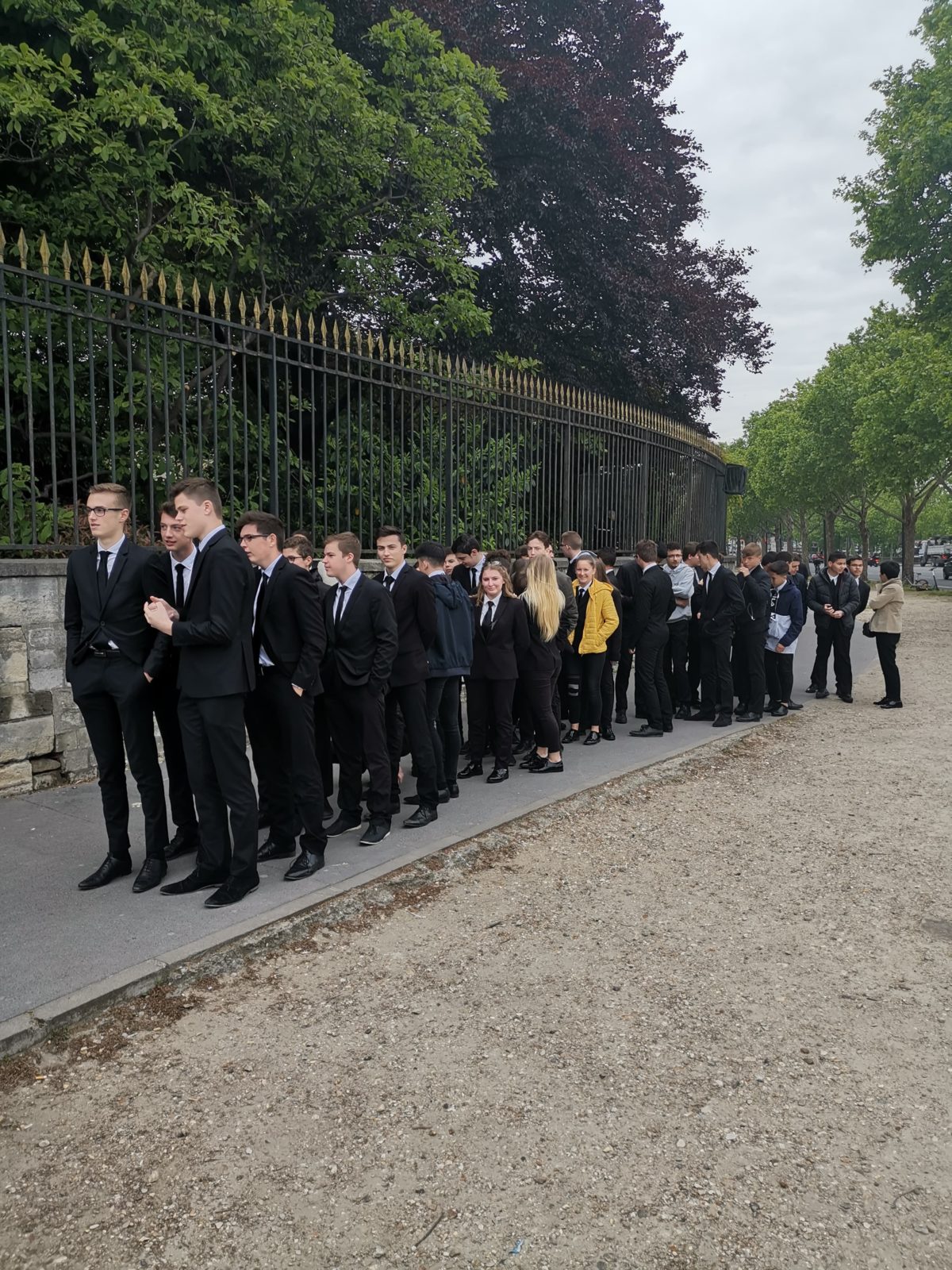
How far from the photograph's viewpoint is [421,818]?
6.03 m

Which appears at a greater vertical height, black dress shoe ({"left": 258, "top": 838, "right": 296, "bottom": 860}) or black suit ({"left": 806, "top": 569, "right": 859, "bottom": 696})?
black suit ({"left": 806, "top": 569, "right": 859, "bottom": 696})

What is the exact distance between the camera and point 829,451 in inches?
1660

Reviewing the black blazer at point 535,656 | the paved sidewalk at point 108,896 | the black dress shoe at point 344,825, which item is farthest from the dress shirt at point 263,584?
the black blazer at point 535,656

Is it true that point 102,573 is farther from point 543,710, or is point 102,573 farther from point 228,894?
point 543,710

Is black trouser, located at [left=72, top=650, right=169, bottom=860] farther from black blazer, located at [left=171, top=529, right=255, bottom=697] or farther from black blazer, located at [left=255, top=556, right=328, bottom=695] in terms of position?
black blazer, located at [left=255, top=556, right=328, bottom=695]

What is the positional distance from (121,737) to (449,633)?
242cm

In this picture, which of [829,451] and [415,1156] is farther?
[829,451]

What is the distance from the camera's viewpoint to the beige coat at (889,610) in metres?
10.7

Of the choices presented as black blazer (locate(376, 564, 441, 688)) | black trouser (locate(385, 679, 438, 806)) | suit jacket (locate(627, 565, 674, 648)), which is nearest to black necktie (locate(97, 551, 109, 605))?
black blazer (locate(376, 564, 441, 688))

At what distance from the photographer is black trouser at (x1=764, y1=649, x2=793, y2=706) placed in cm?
1045

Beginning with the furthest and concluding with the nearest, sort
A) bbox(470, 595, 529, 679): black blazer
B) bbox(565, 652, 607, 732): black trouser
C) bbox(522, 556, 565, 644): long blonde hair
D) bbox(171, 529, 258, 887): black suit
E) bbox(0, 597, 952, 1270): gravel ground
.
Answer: bbox(565, 652, 607, 732): black trouser → bbox(522, 556, 565, 644): long blonde hair → bbox(470, 595, 529, 679): black blazer → bbox(171, 529, 258, 887): black suit → bbox(0, 597, 952, 1270): gravel ground

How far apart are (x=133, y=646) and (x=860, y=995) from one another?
374 centimetres

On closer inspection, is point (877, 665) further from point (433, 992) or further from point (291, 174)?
point (433, 992)

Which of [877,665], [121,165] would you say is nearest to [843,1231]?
[121,165]
